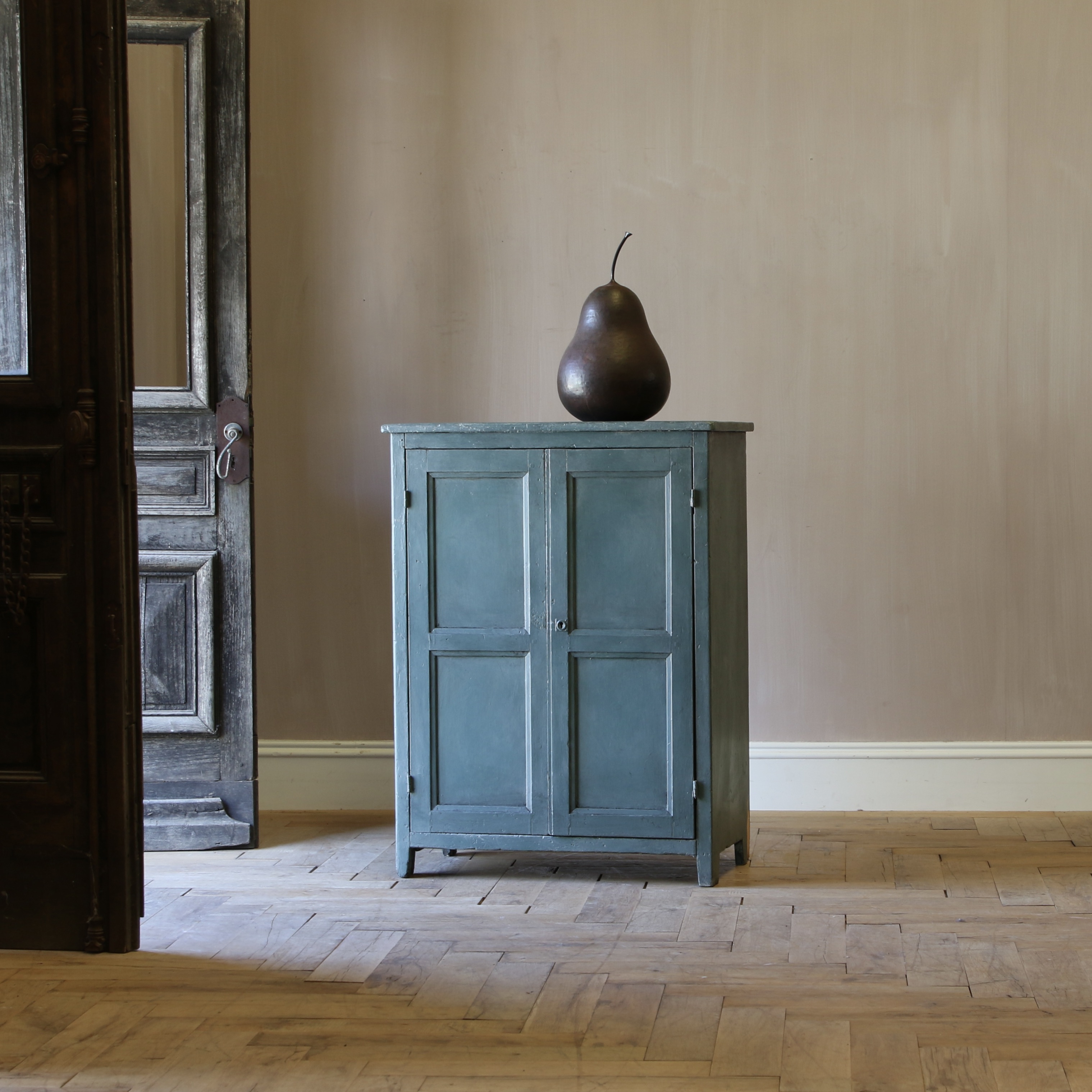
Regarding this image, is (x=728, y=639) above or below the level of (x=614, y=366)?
below

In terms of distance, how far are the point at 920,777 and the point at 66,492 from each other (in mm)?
2440

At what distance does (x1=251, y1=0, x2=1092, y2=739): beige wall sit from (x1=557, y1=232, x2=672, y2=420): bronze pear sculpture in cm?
64

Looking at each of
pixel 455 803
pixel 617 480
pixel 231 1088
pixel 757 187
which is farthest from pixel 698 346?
pixel 231 1088

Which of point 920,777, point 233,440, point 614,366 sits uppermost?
point 614,366

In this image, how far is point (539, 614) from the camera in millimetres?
3256

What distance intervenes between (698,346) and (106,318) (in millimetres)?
1776

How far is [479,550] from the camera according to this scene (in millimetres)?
3277

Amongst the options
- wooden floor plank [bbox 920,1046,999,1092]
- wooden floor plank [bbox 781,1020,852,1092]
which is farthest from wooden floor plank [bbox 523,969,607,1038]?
wooden floor plank [bbox 920,1046,999,1092]

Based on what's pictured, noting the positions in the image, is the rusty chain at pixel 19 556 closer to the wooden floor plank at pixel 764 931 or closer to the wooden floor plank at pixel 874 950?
the wooden floor plank at pixel 764 931

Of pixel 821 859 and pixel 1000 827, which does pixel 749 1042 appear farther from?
pixel 1000 827

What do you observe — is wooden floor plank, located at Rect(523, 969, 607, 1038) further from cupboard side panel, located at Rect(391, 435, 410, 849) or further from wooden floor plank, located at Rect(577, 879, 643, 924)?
cupboard side panel, located at Rect(391, 435, 410, 849)

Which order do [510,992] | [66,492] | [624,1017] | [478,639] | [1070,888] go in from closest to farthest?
1. [624,1017]
2. [510,992]
3. [66,492]
4. [1070,888]
5. [478,639]

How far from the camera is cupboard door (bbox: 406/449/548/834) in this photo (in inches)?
128

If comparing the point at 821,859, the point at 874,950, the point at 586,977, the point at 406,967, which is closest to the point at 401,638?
the point at 406,967
